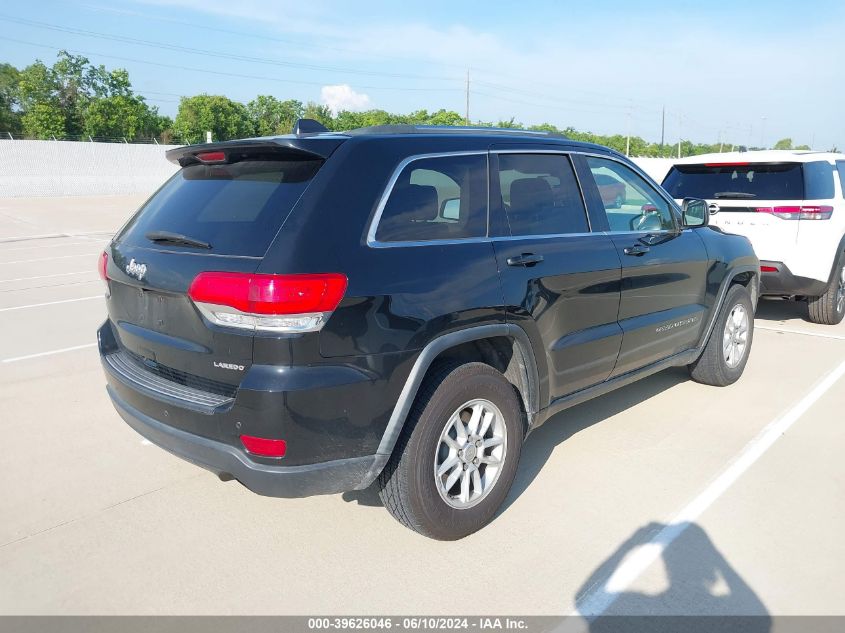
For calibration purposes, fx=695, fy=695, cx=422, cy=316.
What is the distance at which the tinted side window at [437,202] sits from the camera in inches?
A: 115

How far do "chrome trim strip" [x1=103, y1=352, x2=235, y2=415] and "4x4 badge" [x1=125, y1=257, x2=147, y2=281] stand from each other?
0.42 metres

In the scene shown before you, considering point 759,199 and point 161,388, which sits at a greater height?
point 759,199

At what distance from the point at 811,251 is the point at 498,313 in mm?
5043

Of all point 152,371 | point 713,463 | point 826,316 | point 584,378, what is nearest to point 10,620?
point 152,371

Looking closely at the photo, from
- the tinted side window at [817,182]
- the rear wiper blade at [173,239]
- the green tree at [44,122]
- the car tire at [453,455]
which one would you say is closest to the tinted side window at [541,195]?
the car tire at [453,455]

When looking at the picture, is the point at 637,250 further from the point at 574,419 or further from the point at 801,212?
the point at 801,212

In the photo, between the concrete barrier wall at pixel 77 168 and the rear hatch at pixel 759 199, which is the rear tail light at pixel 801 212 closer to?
the rear hatch at pixel 759 199

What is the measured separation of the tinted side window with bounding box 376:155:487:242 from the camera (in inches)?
115

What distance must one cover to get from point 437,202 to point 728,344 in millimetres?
3293

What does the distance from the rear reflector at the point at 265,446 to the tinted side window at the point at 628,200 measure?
240 centimetres

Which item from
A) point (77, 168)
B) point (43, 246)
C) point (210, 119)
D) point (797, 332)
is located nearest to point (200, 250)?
point (797, 332)

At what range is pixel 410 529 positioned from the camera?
3240 millimetres

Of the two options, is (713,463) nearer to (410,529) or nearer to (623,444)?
(623,444)

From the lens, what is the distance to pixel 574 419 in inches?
186
